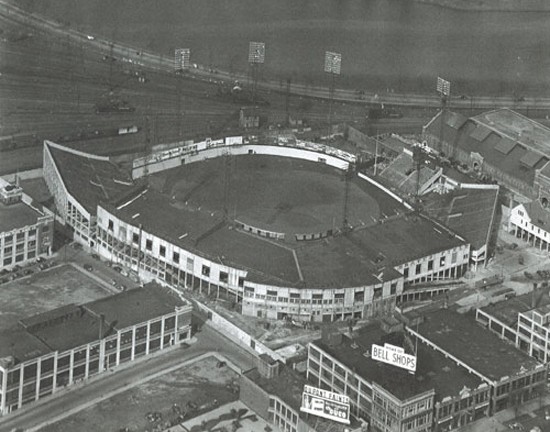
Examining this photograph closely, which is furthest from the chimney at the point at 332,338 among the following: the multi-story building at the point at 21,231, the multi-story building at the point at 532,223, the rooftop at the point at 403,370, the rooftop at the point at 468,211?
the multi-story building at the point at 532,223

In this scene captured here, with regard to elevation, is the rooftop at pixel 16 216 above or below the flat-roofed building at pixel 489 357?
above

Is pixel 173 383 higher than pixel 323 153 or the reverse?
the reverse

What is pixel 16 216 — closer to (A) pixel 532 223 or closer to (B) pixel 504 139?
(A) pixel 532 223

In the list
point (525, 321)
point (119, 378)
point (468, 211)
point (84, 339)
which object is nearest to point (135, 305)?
point (84, 339)

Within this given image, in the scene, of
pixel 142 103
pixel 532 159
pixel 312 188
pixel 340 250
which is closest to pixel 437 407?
pixel 340 250

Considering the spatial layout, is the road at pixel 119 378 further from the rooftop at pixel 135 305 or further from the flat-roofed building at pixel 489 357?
the flat-roofed building at pixel 489 357

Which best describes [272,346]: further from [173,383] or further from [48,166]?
[48,166]
